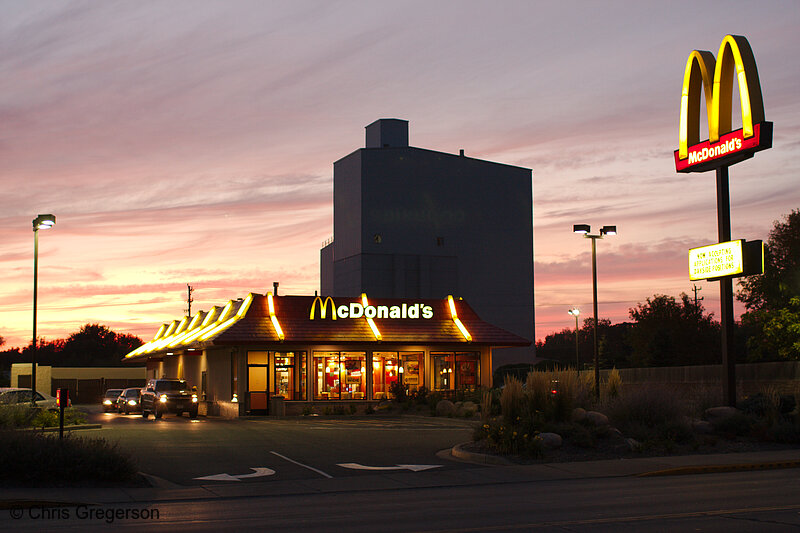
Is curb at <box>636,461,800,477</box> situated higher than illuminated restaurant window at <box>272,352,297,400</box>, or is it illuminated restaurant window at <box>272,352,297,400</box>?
illuminated restaurant window at <box>272,352,297,400</box>

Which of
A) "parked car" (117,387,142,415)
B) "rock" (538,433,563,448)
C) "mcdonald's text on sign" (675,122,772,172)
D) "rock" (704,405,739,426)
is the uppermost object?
"mcdonald's text on sign" (675,122,772,172)

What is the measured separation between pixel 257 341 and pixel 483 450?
23.0 meters

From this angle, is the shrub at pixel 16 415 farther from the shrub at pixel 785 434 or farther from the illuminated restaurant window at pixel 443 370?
the illuminated restaurant window at pixel 443 370

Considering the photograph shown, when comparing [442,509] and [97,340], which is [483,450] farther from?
[97,340]

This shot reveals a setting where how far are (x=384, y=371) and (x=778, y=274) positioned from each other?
72.5 ft

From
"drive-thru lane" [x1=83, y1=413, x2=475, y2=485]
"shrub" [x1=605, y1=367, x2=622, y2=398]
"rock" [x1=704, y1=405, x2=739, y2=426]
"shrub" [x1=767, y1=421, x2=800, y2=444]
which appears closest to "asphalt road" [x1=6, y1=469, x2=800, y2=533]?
"drive-thru lane" [x1=83, y1=413, x2=475, y2=485]

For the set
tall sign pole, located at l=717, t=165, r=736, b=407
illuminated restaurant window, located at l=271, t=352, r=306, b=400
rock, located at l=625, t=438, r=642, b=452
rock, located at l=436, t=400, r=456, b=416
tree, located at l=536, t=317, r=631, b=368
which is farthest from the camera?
tree, located at l=536, t=317, r=631, b=368

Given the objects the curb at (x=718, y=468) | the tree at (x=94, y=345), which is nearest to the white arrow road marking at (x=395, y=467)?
the curb at (x=718, y=468)

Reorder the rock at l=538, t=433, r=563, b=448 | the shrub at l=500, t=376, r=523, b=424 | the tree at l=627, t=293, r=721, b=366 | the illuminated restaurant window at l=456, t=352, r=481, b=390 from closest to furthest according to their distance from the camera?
the rock at l=538, t=433, r=563, b=448 < the shrub at l=500, t=376, r=523, b=424 < the illuminated restaurant window at l=456, t=352, r=481, b=390 < the tree at l=627, t=293, r=721, b=366

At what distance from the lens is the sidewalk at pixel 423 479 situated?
46.8 ft

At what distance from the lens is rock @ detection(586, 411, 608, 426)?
21.0 meters

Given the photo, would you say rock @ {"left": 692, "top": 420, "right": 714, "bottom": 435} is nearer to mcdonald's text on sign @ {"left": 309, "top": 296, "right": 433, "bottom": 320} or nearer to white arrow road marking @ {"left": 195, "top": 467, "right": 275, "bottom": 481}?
white arrow road marking @ {"left": 195, "top": 467, "right": 275, "bottom": 481}

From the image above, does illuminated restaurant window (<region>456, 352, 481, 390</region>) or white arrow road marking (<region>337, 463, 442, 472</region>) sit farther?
illuminated restaurant window (<region>456, 352, 481, 390</region>)

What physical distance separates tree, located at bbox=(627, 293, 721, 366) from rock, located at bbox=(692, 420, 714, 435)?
152ft
